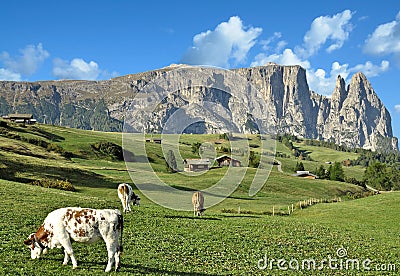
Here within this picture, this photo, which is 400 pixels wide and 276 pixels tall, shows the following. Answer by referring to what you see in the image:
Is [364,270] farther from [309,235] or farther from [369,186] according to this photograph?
[369,186]

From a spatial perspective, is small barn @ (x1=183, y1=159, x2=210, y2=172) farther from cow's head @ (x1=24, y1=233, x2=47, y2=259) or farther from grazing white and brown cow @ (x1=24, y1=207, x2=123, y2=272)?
grazing white and brown cow @ (x1=24, y1=207, x2=123, y2=272)

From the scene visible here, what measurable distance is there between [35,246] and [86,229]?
9.23 feet

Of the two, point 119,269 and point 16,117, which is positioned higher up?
point 16,117

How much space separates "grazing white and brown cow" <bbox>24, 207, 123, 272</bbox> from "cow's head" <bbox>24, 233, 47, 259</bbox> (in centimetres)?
63

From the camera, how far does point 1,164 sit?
5872cm

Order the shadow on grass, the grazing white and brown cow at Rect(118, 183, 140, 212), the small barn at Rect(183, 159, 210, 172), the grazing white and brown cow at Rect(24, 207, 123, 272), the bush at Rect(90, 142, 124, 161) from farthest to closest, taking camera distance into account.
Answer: the bush at Rect(90, 142, 124, 161) → the small barn at Rect(183, 159, 210, 172) → the grazing white and brown cow at Rect(118, 183, 140, 212) → the shadow on grass → the grazing white and brown cow at Rect(24, 207, 123, 272)

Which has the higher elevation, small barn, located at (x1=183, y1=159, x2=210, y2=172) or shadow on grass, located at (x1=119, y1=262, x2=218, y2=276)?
small barn, located at (x1=183, y1=159, x2=210, y2=172)

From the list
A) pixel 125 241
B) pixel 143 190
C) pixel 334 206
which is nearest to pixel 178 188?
pixel 143 190

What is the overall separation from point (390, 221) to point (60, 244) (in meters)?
39.9

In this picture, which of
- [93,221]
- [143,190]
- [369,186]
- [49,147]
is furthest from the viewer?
[369,186]

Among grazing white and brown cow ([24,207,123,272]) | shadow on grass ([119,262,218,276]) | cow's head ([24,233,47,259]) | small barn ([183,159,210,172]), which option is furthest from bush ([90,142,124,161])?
grazing white and brown cow ([24,207,123,272])

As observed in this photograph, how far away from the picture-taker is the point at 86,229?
14922 mm

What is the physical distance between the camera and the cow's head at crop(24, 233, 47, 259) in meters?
16.0

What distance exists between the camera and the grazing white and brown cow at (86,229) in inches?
586
